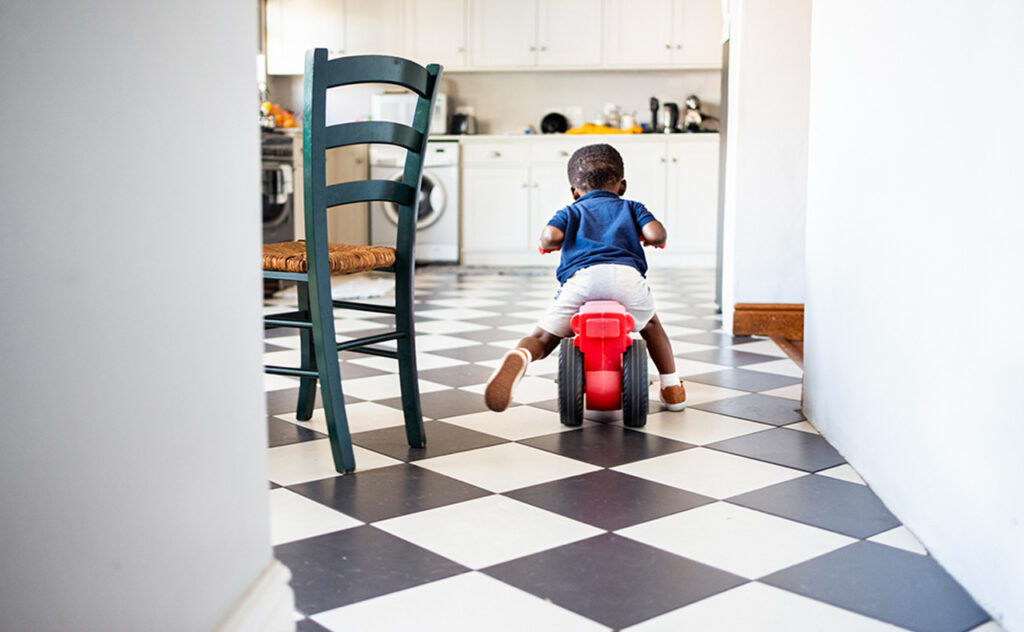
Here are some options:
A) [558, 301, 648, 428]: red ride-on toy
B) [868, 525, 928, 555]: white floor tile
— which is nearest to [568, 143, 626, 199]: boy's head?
[558, 301, 648, 428]: red ride-on toy

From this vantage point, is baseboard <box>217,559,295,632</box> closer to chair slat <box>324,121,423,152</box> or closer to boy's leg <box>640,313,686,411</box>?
chair slat <box>324,121,423,152</box>

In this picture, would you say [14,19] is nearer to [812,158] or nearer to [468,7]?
[812,158]

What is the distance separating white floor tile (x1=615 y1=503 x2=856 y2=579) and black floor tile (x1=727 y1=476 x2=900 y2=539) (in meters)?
0.03

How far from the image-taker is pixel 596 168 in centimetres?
234

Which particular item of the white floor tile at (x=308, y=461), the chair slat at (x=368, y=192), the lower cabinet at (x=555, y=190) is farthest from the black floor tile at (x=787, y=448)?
the lower cabinet at (x=555, y=190)

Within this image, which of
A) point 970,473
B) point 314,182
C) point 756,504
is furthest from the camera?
point 314,182

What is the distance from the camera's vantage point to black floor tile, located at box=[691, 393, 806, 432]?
7.40 feet

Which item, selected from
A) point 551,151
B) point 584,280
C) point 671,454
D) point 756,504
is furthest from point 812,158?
point 551,151

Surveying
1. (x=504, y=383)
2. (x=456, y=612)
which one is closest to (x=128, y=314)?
(x=456, y=612)

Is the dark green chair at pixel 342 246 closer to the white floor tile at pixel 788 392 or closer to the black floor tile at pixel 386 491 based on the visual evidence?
the black floor tile at pixel 386 491

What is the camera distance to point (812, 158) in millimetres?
2262

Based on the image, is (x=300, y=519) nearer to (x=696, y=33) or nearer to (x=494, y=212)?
(x=494, y=212)

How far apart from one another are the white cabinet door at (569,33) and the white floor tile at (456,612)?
611 centimetres

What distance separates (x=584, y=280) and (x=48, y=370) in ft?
5.47
